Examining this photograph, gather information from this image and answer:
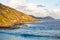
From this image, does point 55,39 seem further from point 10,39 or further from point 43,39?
point 10,39

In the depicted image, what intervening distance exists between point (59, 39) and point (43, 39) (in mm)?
5565

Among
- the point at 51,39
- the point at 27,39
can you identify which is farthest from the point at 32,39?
the point at 51,39

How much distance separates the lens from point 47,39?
256 ft

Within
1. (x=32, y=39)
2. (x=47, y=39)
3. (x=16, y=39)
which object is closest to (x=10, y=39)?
(x=16, y=39)

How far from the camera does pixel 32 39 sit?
3120 inches

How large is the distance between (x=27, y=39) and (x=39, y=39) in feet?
13.9

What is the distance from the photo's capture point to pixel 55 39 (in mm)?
78438

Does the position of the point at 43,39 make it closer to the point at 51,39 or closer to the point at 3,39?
the point at 51,39

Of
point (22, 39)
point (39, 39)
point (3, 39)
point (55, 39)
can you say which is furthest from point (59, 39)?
point (3, 39)

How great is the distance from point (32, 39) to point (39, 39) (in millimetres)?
2474

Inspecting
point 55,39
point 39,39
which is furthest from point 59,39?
point 39,39

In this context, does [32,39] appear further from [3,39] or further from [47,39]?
[3,39]

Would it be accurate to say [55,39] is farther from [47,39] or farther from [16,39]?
[16,39]

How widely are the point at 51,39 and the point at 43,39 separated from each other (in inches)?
110
